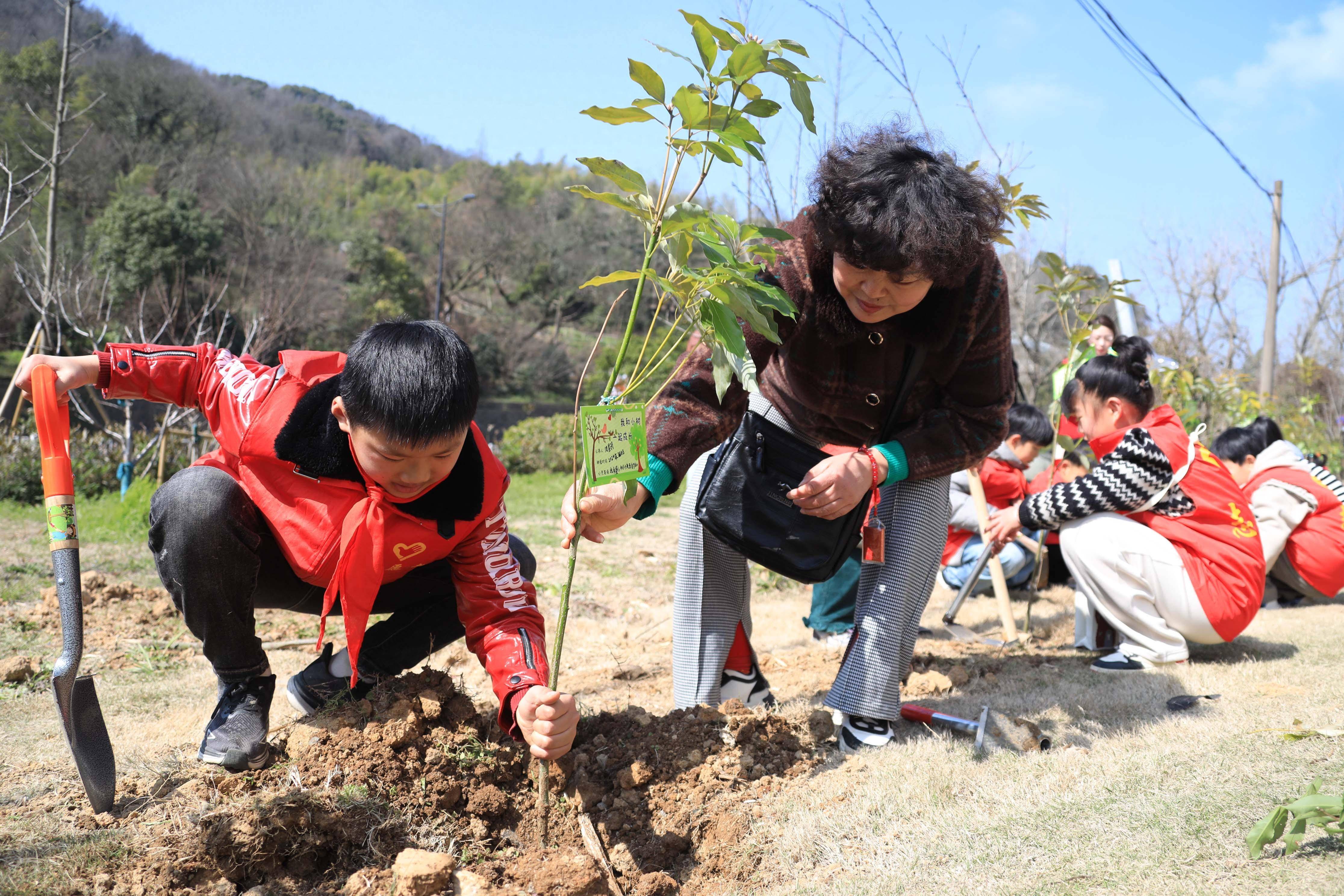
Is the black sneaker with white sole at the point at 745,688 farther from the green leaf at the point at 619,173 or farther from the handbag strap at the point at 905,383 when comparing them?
the green leaf at the point at 619,173

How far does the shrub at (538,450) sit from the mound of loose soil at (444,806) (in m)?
9.84

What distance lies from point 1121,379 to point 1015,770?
2.01 meters

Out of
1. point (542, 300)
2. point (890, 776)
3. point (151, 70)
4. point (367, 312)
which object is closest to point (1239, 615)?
point (890, 776)

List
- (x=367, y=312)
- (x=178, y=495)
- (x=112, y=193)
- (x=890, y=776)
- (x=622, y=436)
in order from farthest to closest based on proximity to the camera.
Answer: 1. (x=367, y=312)
2. (x=112, y=193)
3. (x=890, y=776)
4. (x=178, y=495)
5. (x=622, y=436)

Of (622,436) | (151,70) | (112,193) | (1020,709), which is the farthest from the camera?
(151,70)

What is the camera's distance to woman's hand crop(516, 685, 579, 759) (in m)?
1.74

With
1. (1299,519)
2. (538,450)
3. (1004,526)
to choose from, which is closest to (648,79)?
(1004,526)

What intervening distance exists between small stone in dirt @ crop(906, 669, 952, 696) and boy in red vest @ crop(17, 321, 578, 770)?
1575 millimetres

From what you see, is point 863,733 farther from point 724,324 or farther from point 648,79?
point 648,79

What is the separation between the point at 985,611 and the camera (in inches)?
190

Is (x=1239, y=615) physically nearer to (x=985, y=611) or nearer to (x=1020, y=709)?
(x=1020, y=709)

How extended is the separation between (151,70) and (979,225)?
1472 inches

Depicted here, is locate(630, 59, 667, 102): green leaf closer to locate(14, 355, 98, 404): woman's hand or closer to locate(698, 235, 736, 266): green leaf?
locate(698, 235, 736, 266): green leaf

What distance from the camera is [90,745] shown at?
1866mm
